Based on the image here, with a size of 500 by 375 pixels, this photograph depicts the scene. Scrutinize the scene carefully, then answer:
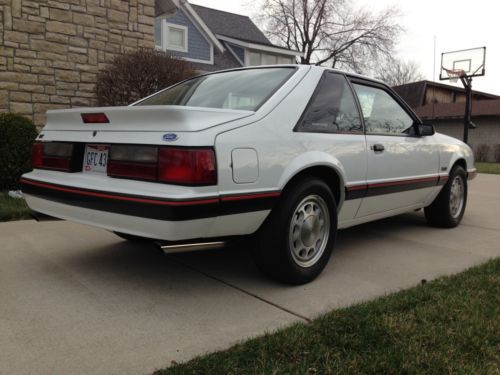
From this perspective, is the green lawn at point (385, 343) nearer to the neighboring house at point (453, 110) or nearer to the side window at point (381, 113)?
the side window at point (381, 113)

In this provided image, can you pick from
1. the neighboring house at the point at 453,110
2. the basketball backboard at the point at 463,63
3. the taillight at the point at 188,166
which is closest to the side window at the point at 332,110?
the taillight at the point at 188,166

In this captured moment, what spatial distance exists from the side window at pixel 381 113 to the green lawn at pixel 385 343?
1.67 metres

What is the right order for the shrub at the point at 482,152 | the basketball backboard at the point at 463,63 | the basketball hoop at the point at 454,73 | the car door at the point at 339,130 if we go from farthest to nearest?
the shrub at the point at 482,152, the basketball hoop at the point at 454,73, the basketball backboard at the point at 463,63, the car door at the point at 339,130

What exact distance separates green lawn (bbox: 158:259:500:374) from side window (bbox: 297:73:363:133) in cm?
132

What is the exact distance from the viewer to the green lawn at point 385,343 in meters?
2.15

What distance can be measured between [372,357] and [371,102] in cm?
254

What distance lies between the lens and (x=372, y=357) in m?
2.23

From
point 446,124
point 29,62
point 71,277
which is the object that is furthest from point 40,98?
point 446,124

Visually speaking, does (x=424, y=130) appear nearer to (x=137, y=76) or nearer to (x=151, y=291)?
(x=151, y=291)

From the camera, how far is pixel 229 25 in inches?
1005

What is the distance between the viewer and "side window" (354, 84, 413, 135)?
3.98 meters

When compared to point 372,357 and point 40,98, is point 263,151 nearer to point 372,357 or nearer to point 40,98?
point 372,357

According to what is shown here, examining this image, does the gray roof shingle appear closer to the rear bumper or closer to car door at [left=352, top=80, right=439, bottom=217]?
car door at [left=352, top=80, right=439, bottom=217]

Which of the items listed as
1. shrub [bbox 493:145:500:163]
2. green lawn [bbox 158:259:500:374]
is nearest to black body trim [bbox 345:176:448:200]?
green lawn [bbox 158:259:500:374]
